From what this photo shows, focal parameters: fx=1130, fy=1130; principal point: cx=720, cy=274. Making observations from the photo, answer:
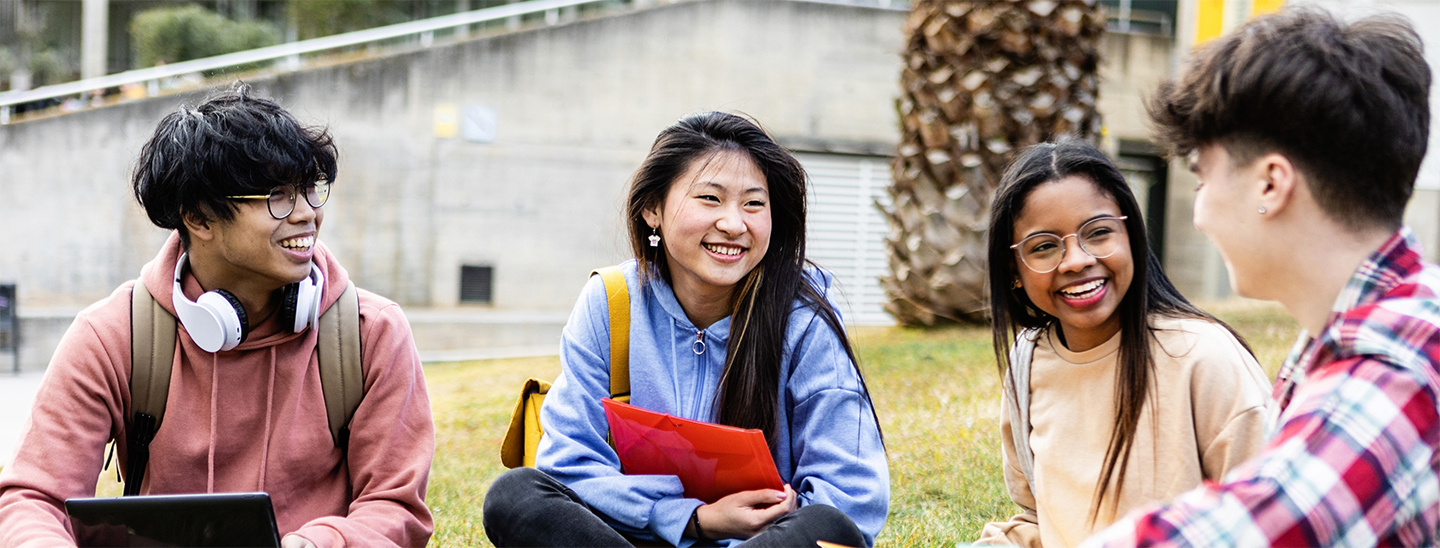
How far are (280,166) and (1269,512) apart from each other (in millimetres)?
2294

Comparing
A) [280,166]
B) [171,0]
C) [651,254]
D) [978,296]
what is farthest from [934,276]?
[171,0]

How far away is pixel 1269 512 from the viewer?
1.53 m

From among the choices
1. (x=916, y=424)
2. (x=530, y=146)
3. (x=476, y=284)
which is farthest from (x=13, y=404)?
(x=916, y=424)

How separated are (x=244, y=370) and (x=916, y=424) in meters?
3.56

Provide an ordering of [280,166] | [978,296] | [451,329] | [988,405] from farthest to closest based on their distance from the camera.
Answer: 1. [451,329]
2. [978,296]
3. [988,405]
4. [280,166]

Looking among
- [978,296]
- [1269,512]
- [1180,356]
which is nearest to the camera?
[1269,512]

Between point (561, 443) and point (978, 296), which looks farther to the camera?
point (978, 296)

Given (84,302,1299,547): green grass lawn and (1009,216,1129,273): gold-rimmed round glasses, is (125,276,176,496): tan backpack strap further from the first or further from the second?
(1009,216,1129,273): gold-rimmed round glasses

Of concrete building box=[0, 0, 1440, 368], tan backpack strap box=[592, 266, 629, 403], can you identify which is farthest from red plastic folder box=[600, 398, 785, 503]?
concrete building box=[0, 0, 1440, 368]

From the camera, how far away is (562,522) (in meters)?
2.70

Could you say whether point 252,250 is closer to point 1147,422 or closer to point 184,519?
point 184,519

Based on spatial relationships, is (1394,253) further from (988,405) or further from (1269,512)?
(988,405)

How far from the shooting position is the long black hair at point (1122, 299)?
8.59 feet

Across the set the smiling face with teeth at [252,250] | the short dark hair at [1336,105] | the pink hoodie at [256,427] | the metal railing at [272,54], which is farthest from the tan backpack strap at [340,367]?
the metal railing at [272,54]
